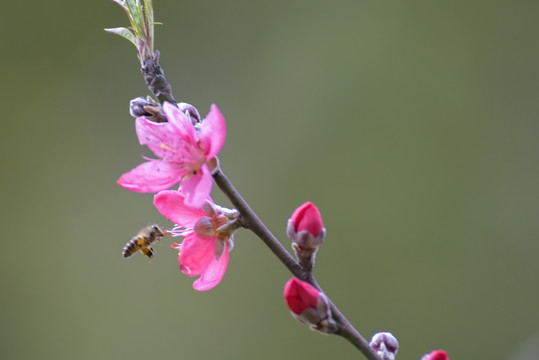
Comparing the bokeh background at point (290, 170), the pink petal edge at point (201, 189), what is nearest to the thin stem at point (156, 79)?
the pink petal edge at point (201, 189)

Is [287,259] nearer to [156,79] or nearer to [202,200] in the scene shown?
[202,200]

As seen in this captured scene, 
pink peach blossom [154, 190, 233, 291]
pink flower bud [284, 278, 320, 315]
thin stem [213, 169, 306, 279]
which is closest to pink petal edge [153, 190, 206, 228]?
pink peach blossom [154, 190, 233, 291]

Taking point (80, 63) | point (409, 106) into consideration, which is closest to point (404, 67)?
point (409, 106)

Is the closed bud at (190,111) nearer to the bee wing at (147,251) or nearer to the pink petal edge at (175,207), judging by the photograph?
the pink petal edge at (175,207)

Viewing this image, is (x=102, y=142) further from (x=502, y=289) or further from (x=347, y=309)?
(x=502, y=289)

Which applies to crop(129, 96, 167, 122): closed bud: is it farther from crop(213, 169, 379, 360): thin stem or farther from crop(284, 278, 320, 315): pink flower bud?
crop(284, 278, 320, 315): pink flower bud
